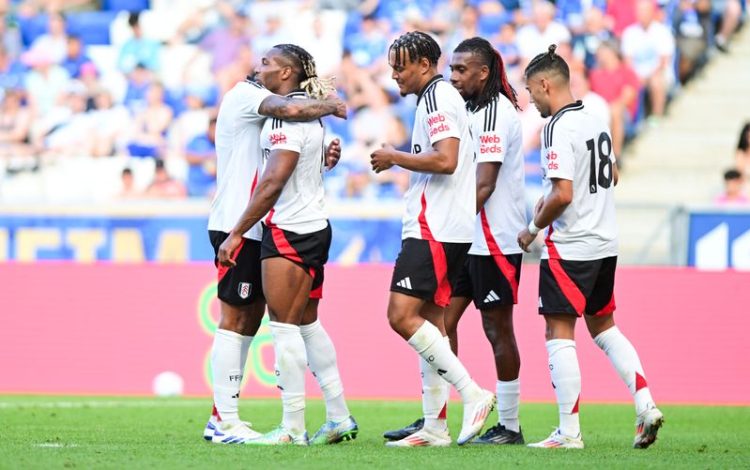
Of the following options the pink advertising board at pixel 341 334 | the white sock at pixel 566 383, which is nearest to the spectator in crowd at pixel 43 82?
the pink advertising board at pixel 341 334

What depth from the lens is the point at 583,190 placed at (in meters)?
7.42

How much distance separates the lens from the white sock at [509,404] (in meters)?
7.88

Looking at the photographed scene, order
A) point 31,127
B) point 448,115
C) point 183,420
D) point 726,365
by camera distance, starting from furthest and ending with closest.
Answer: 1. point 31,127
2. point 726,365
3. point 183,420
4. point 448,115

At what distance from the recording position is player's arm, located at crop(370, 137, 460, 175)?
6.84 meters

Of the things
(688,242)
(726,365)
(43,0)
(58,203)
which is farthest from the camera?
(43,0)

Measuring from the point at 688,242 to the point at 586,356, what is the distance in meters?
2.29

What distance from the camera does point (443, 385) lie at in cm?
736

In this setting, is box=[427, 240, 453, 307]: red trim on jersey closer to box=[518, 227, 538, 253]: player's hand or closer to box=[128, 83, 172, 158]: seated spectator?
box=[518, 227, 538, 253]: player's hand

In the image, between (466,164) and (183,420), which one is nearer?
(466,164)

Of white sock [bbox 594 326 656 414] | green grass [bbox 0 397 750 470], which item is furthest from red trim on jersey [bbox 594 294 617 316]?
green grass [bbox 0 397 750 470]

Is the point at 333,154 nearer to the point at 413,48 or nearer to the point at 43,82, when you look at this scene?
the point at 413,48

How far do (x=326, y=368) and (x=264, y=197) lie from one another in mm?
1225

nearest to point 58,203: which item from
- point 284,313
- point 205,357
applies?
point 205,357

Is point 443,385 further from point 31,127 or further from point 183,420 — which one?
point 31,127
